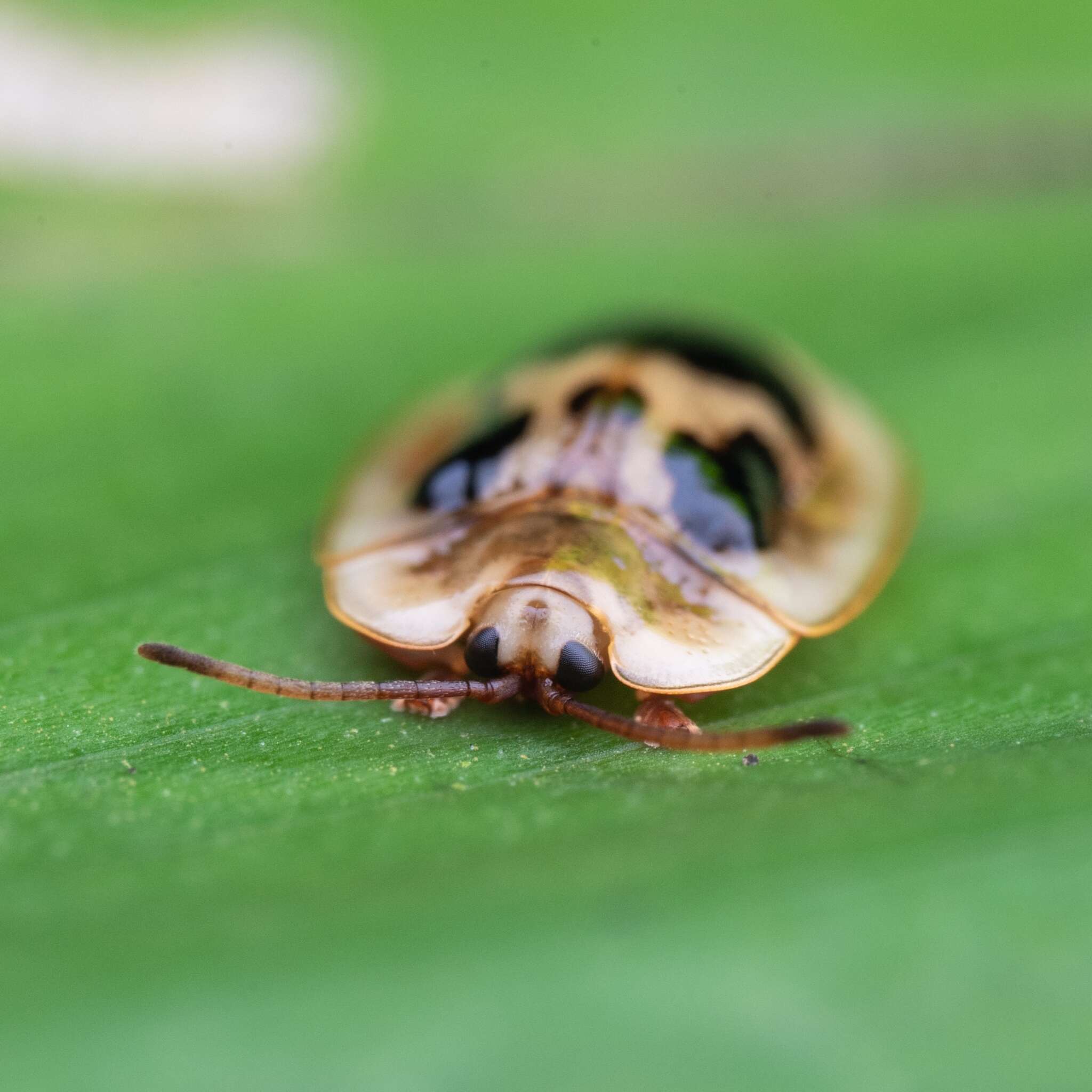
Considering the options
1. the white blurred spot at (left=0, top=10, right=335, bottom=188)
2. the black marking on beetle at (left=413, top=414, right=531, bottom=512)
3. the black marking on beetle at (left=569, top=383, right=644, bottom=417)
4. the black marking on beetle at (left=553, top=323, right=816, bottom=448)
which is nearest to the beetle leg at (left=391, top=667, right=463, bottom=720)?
the black marking on beetle at (left=413, top=414, right=531, bottom=512)

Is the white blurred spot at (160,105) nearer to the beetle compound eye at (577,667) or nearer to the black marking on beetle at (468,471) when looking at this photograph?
the black marking on beetle at (468,471)

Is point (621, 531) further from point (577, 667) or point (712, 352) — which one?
point (712, 352)

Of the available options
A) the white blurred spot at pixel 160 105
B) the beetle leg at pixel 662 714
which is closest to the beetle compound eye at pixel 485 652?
the beetle leg at pixel 662 714

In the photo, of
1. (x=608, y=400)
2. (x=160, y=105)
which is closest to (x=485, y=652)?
(x=608, y=400)

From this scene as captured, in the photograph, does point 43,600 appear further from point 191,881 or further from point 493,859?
point 493,859

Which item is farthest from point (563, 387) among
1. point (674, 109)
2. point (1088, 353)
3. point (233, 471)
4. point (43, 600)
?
point (674, 109)

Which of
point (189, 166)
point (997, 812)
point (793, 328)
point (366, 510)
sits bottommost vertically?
point (997, 812)
